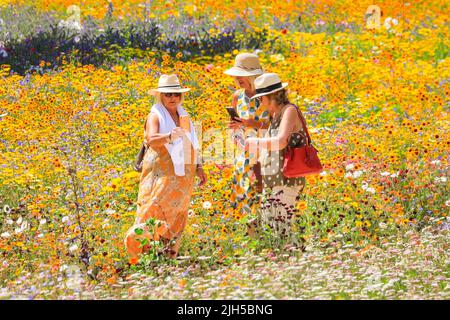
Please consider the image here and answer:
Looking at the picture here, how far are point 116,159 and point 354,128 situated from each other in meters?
2.43

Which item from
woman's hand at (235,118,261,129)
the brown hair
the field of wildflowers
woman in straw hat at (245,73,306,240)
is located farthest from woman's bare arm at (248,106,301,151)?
woman's hand at (235,118,261,129)

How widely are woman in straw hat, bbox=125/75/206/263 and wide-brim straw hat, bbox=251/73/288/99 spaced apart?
1.62 feet

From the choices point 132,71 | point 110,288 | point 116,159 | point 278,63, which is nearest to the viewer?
point 110,288

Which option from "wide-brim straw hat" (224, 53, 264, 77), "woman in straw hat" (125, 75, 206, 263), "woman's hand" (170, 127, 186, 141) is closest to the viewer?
"woman's hand" (170, 127, 186, 141)

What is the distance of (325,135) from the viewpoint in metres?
8.90

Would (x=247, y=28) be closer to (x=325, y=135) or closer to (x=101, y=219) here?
(x=325, y=135)

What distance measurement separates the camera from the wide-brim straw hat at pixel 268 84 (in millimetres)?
5852

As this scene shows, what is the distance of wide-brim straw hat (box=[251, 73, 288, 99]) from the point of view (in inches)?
230

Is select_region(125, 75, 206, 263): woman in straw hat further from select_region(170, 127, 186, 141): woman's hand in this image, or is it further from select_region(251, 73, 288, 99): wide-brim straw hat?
select_region(251, 73, 288, 99): wide-brim straw hat

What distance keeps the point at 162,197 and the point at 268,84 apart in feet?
3.39

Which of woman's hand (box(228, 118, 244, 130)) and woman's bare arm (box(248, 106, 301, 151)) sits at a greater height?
woman's bare arm (box(248, 106, 301, 151))

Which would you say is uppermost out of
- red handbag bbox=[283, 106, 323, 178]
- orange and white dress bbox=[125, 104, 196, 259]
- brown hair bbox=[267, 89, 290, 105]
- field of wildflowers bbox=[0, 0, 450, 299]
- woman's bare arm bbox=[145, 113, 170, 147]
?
brown hair bbox=[267, 89, 290, 105]

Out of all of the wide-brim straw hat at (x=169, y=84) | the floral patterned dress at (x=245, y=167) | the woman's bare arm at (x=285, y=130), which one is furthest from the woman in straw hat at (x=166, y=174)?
the woman's bare arm at (x=285, y=130)

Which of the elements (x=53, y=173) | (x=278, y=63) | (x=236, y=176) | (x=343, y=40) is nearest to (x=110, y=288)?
(x=236, y=176)
